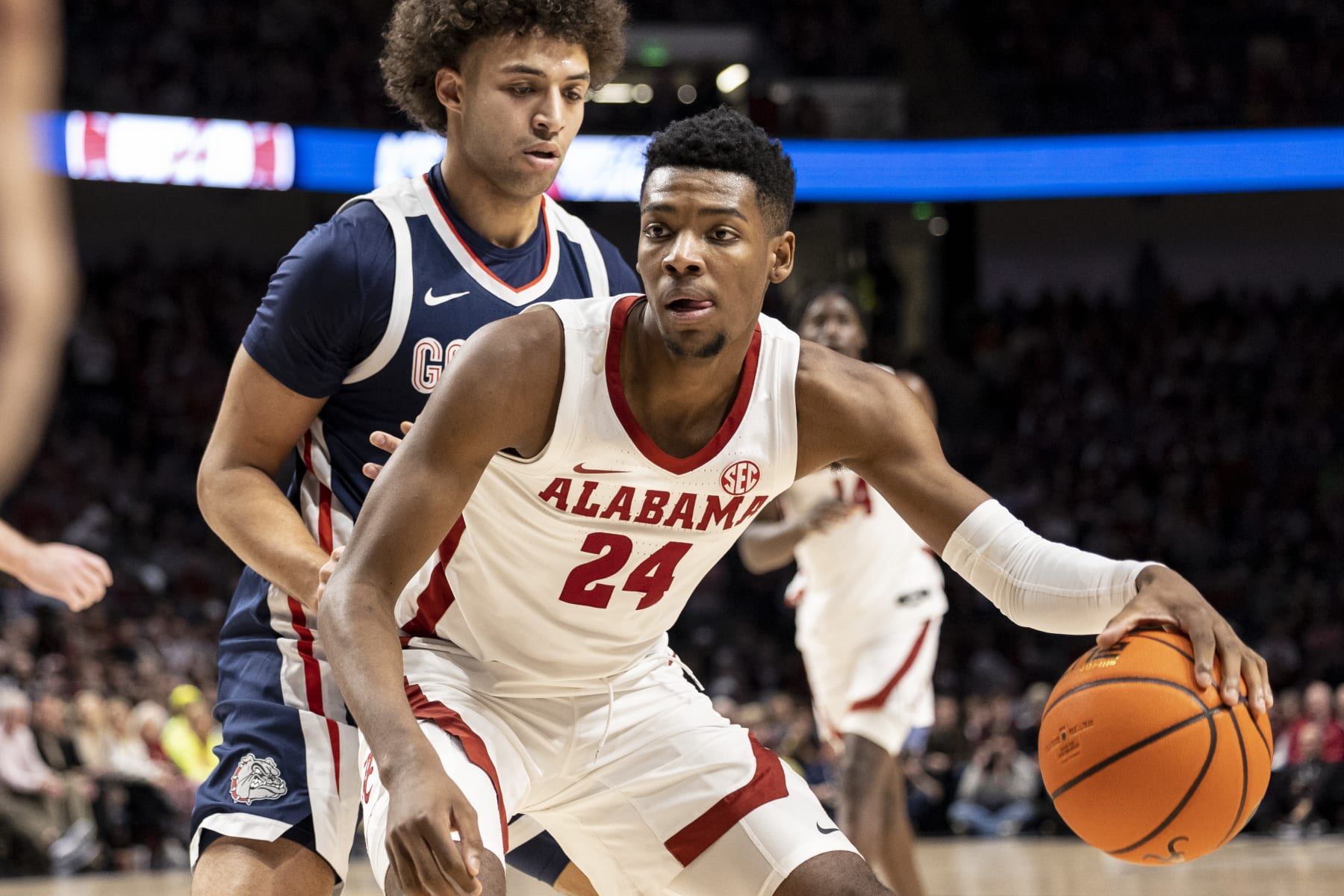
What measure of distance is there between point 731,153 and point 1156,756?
4.49ft

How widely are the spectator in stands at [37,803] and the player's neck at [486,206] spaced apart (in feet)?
23.5

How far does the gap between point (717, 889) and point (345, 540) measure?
1.04 meters

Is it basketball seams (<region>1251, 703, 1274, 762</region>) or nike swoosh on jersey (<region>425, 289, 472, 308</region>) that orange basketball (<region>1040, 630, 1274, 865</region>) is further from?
Result: nike swoosh on jersey (<region>425, 289, 472, 308</region>)

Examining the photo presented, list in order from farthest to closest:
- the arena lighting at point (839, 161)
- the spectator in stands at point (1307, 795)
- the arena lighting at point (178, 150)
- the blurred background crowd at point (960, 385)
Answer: the arena lighting at point (839, 161) < the arena lighting at point (178, 150) < the blurred background crowd at point (960, 385) < the spectator in stands at point (1307, 795)

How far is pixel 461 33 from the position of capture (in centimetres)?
340

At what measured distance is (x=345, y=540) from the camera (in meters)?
3.19

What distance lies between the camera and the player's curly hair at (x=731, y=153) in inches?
115

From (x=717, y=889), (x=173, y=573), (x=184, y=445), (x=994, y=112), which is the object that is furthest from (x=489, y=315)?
(x=994, y=112)

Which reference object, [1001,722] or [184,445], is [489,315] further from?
[184,445]

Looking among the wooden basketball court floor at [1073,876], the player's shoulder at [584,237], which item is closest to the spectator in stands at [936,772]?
the wooden basketball court floor at [1073,876]

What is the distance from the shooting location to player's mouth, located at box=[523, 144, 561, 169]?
3264mm

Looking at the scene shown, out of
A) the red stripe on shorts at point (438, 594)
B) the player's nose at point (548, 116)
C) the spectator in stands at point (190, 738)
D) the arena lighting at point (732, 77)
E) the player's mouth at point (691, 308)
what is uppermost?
the arena lighting at point (732, 77)

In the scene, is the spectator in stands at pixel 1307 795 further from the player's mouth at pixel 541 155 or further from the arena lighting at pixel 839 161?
the player's mouth at pixel 541 155

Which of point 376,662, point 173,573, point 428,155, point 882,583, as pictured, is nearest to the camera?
point 376,662
